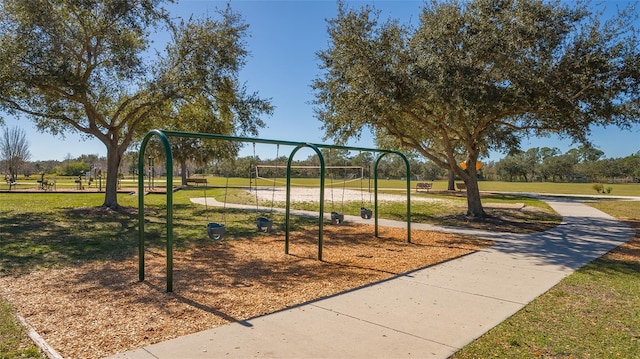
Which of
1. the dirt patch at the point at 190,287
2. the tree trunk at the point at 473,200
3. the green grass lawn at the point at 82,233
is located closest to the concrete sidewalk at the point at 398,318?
the dirt patch at the point at 190,287

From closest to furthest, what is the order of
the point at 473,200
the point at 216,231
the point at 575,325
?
the point at 575,325 → the point at 216,231 → the point at 473,200

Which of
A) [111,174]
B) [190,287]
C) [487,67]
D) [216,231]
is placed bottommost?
[190,287]

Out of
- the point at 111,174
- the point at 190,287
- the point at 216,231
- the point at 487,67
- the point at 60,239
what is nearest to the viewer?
the point at 190,287

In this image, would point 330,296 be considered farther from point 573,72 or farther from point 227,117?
point 227,117

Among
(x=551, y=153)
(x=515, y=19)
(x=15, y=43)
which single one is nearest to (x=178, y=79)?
(x=15, y=43)

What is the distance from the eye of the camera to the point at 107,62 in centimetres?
1346

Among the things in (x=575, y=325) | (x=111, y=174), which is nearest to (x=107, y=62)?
(x=111, y=174)

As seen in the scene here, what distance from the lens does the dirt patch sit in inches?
154

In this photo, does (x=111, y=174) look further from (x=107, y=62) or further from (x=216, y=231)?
(x=216, y=231)

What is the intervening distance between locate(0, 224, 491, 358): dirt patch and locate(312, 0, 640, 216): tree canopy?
4.50 metres

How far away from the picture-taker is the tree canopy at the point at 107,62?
11.6 metres

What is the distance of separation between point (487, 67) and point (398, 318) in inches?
404

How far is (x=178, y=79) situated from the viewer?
13.4 metres

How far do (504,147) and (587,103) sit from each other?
27.8 feet
